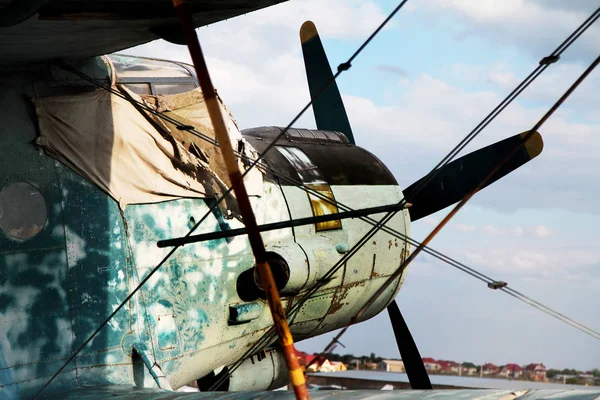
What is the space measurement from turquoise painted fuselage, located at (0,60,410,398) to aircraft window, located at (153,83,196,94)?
753 millimetres

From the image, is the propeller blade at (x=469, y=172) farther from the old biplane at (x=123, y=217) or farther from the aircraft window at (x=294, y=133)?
the old biplane at (x=123, y=217)

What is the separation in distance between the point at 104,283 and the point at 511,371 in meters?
16.8

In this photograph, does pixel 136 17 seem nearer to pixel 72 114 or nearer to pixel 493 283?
pixel 72 114

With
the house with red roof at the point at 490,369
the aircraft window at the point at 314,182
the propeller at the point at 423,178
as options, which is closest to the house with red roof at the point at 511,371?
the house with red roof at the point at 490,369

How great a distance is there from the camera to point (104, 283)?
6.06m

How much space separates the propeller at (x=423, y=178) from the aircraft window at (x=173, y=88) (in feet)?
5.25

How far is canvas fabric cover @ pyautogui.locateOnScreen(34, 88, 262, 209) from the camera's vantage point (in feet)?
19.7

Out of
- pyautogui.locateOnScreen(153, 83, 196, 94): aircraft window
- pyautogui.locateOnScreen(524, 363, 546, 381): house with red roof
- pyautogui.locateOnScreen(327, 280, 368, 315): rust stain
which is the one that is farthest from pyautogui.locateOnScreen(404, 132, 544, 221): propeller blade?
pyautogui.locateOnScreen(524, 363, 546, 381): house with red roof

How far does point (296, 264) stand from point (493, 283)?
5.74ft

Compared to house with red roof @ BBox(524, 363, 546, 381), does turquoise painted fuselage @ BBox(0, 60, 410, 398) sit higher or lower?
higher

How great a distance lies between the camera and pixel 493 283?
6.33m

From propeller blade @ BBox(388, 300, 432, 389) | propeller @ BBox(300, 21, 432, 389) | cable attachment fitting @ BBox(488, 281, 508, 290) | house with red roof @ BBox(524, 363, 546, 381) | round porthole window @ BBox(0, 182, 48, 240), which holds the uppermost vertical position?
propeller @ BBox(300, 21, 432, 389)

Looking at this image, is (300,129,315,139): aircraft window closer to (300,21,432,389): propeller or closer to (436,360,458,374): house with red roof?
(300,21,432,389): propeller

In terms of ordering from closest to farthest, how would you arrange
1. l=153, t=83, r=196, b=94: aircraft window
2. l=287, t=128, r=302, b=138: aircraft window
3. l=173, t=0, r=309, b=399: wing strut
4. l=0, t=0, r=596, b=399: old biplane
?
l=173, t=0, r=309, b=399: wing strut, l=0, t=0, r=596, b=399: old biplane, l=153, t=83, r=196, b=94: aircraft window, l=287, t=128, r=302, b=138: aircraft window
